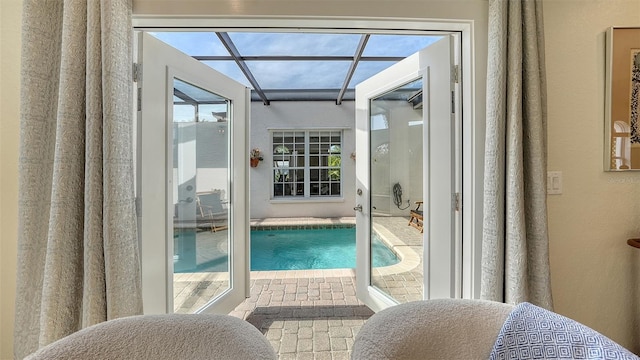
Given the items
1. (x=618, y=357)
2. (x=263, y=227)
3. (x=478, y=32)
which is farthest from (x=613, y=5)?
(x=263, y=227)

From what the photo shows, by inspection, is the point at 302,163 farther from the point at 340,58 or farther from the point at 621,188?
the point at 621,188

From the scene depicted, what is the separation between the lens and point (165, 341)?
31.2 inches

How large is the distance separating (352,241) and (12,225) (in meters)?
4.44

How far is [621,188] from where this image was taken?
1388 millimetres

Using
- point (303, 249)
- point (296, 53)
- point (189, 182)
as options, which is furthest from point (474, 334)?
point (303, 249)

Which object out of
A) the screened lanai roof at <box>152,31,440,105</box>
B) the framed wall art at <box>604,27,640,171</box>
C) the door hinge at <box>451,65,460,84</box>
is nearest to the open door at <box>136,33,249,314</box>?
the screened lanai roof at <box>152,31,440,105</box>

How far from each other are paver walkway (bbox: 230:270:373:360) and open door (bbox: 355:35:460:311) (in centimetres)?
27

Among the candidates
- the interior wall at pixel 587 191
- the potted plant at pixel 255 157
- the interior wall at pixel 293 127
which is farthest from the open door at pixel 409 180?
the potted plant at pixel 255 157

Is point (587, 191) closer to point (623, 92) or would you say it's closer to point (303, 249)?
point (623, 92)

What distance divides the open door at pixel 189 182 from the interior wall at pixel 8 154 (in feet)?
1.84

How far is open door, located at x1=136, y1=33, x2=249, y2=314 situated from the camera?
1.41m

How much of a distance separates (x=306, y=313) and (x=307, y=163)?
4.37 meters

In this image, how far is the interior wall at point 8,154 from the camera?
50.4 inches

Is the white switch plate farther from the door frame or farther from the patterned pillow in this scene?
the patterned pillow
